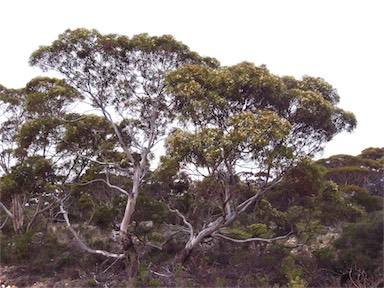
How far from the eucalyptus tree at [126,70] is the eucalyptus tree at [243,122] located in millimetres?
1500

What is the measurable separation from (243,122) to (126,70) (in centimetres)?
486

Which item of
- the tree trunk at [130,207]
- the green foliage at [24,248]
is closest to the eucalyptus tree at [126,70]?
the tree trunk at [130,207]

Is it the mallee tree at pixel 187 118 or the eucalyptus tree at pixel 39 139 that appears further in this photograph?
the eucalyptus tree at pixel 39 139

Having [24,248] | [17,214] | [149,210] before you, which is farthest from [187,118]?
[17,214]

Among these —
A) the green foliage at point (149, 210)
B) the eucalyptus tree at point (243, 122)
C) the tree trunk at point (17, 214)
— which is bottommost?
the tree trunk at point (17, 214)

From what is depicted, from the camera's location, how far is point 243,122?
7.99m

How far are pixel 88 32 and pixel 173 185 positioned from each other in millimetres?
5929

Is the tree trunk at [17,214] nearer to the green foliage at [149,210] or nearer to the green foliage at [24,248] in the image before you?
the green foliage at [24,248]

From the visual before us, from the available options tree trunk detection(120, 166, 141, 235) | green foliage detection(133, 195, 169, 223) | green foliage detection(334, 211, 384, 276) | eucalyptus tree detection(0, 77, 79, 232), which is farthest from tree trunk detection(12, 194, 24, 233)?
green foliage detection(334, 211, 384, 276)

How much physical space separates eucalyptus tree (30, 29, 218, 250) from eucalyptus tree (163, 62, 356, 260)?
1.50 m

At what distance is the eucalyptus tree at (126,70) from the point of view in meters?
10.5

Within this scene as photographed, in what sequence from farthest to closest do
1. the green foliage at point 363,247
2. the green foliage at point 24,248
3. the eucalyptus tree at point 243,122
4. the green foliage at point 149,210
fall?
1. the green foliage at point 149,210
2. the green foliage at point 24,248
3. the green foliage at point 363,247
4. the eucalyptus tree at point 243,122

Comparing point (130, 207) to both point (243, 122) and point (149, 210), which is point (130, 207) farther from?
point (243, 122)

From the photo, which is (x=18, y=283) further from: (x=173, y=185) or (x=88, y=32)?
(x=88, y=32)
